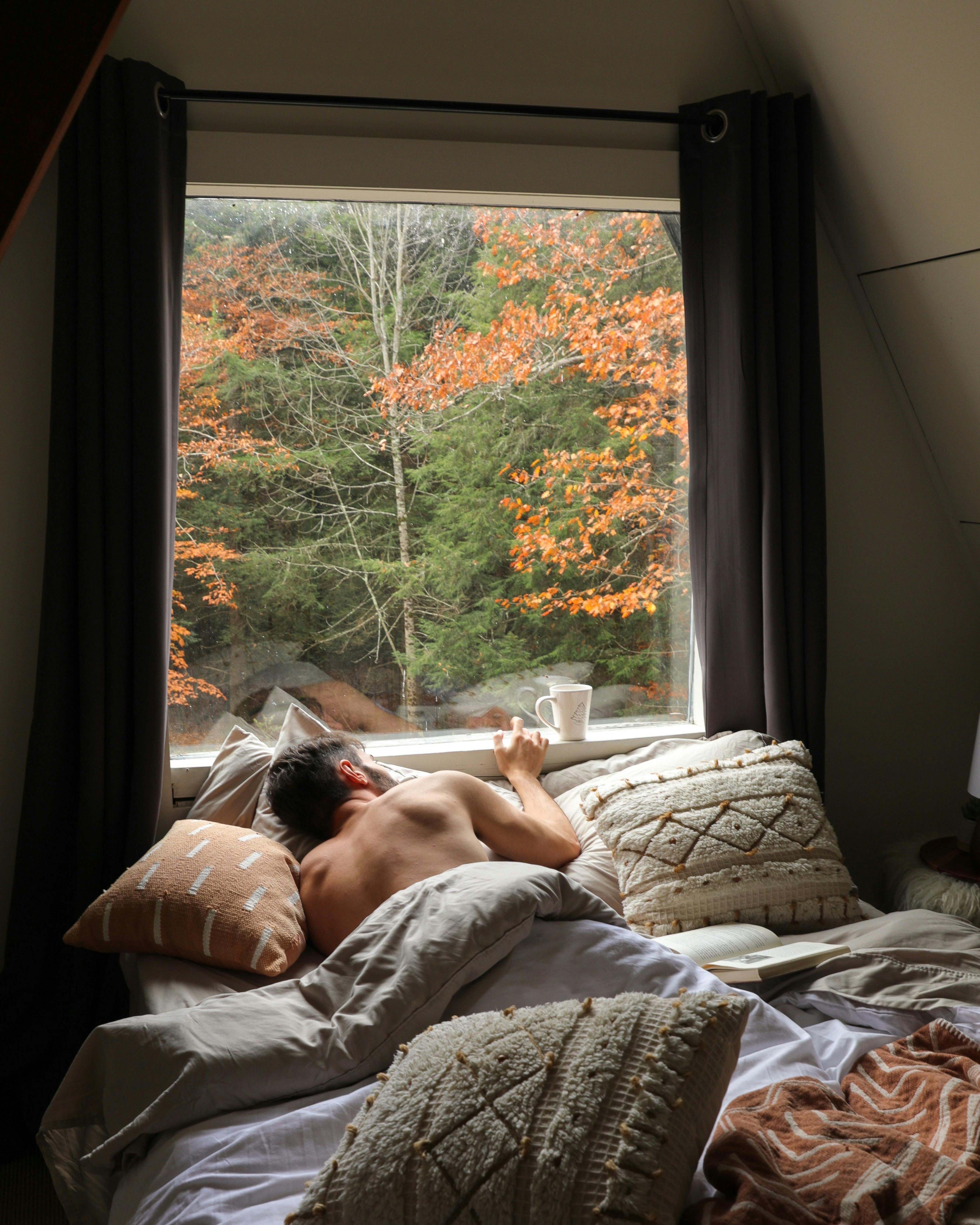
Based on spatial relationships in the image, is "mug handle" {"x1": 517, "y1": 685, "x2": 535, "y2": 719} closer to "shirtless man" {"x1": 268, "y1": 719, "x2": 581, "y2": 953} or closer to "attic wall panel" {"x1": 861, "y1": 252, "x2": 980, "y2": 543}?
"shirtless man" {"x1": 268, "y1": 719, "x2": 581, "y2": 953}

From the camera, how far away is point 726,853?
1854 millimetres

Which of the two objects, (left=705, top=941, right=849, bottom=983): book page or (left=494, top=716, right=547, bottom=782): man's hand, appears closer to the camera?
(left=705, top=941, right=849, bottom=983): book page

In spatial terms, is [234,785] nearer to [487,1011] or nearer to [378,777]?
[378,777]

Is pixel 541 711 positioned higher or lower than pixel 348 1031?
higher

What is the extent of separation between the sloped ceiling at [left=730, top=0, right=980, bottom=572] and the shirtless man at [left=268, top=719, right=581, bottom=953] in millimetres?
1504

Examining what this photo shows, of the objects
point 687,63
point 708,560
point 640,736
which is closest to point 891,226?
point 687,63

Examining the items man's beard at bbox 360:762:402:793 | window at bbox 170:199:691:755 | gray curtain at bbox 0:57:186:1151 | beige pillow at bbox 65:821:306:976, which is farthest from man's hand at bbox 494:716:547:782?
gray curtain at bbox 0:57:186:1151

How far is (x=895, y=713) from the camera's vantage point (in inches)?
106

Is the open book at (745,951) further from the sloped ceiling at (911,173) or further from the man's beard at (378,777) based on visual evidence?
the sloped ceiling at (911,173)

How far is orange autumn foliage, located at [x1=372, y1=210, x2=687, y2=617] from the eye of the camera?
240 centimetres

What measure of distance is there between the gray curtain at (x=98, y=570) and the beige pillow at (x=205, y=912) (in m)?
0.38

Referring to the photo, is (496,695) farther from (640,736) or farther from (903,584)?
(903,584)

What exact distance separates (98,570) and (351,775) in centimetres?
74

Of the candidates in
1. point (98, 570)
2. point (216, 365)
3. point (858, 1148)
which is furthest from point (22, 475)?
point (858, 1148)
